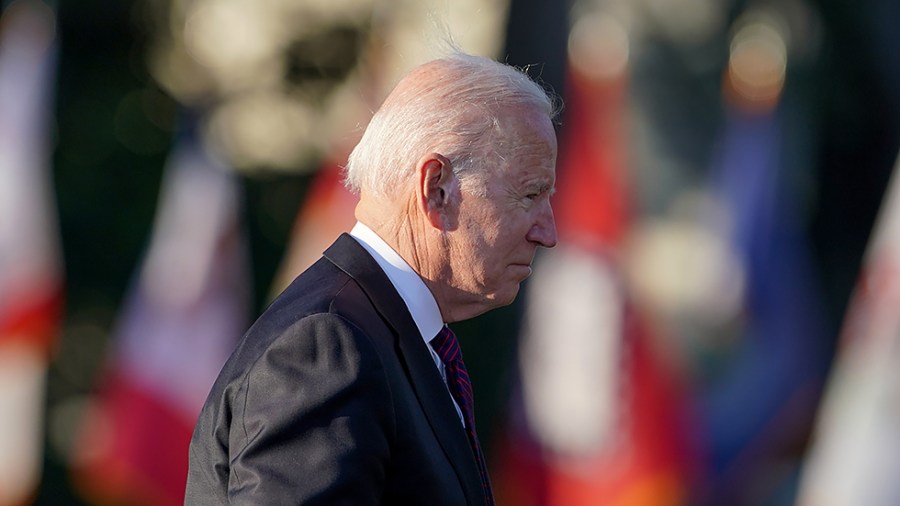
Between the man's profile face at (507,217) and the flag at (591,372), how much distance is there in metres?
4.50

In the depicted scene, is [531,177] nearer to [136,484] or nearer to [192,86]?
[136,484]

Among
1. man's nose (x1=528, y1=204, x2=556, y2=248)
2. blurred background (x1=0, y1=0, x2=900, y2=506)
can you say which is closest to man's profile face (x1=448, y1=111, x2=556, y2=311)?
man's nose (x1=528, y1=204, x2=556, y2=248)

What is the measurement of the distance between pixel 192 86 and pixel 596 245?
4109 millimetres

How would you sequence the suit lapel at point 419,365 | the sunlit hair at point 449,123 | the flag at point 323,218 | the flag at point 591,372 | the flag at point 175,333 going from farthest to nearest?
the flag at point 175,333 < the flag at point 323,218 < the flag at point 591,372 < the sunlit hair at point 449,123 < the suit lapel at point 419,365

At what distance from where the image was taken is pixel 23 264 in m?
7.50

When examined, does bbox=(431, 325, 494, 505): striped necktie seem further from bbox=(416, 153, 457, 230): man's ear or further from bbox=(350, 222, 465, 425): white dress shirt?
bbox=(416, 153, 457, 230): man's ear

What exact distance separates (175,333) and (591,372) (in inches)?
90.8

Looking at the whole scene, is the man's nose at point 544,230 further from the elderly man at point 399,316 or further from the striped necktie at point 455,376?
the striped necktie at point 455,376

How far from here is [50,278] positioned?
7.63 meters

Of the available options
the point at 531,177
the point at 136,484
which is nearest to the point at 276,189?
the point at 136,484

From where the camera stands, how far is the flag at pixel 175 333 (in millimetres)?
7105

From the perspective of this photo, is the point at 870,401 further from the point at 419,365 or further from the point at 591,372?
the point at 419,365

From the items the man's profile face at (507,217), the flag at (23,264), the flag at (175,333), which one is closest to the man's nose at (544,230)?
the man's profile face at (507,217)

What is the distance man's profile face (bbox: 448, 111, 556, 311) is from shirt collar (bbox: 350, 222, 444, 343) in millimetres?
57
